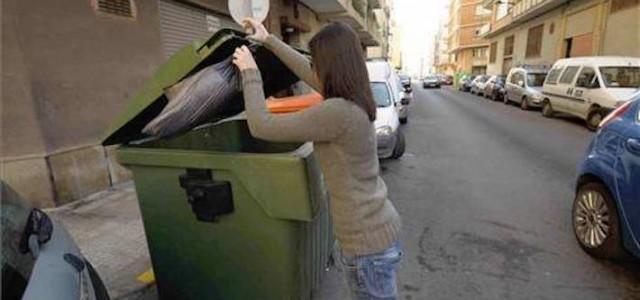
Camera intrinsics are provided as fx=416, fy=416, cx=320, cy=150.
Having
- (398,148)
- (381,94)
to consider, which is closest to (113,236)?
(398,148)

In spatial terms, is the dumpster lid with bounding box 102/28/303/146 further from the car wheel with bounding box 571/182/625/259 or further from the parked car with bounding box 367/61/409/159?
the parked car with bounding box 367/61/409/159

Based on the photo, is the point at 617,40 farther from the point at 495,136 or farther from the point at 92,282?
the point at 92,282

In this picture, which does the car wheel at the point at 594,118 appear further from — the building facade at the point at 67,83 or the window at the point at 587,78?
the building facade at the point at 67,83

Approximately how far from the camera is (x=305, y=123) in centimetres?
158

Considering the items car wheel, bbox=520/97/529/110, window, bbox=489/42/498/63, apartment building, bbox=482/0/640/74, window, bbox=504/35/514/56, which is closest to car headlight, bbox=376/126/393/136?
car wheel, bbox=520/97/529/110

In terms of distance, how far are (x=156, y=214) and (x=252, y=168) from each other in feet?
2.51

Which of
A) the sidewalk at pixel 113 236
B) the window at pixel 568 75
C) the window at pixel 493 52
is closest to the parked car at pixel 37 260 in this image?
the sidewalk at pixel 113 236

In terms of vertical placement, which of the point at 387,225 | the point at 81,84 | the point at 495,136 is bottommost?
the point at 495,136

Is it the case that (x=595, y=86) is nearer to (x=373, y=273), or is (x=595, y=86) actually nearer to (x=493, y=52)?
(x=373, y=273)

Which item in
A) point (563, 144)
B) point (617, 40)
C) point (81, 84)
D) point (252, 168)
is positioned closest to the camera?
point (252, 168)

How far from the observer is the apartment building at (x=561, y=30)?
51.4 ft

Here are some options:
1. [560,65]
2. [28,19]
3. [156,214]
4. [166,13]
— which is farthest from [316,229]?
[560,65]

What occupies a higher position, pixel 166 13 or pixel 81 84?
pixel 166 13

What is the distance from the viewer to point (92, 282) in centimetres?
175
